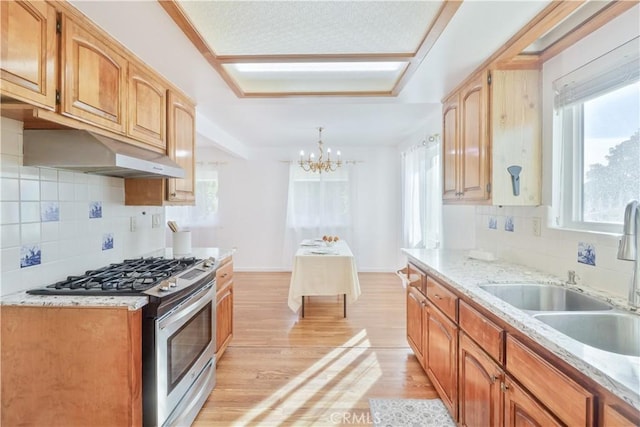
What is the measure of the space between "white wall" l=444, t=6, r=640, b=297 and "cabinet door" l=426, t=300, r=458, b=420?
72 cm

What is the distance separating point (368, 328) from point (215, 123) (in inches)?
122

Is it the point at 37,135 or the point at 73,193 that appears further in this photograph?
the point at 73,193

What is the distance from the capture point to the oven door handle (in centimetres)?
155

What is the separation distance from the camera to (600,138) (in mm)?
1675

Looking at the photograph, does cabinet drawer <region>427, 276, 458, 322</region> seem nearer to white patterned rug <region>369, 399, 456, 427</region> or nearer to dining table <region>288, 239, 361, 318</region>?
white patterned rug <region>369, 399, 456, 427</region>

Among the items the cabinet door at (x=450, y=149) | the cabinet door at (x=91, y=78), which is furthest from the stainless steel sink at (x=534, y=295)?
the cabinet door at (x=91, y=78)

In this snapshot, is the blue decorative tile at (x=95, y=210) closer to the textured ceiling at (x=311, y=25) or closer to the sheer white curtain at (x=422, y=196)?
the textured ceiling at (x=311, y=25)

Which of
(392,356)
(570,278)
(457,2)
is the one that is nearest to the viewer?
(457,2)

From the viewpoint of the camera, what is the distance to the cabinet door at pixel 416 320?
235 centimetres

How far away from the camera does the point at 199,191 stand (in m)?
5.91

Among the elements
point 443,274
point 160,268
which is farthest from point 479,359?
point 160,268

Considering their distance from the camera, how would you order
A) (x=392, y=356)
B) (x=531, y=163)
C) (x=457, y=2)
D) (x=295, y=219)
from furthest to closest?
1. (x=295, y=219)
2. (x=392, y=356)
3. (x=531, y=163)
4. (x=457, y=2)

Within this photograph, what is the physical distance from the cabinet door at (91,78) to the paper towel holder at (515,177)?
2.44 metres

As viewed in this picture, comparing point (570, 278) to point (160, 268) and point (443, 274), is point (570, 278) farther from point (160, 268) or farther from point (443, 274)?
point (160, 268)
